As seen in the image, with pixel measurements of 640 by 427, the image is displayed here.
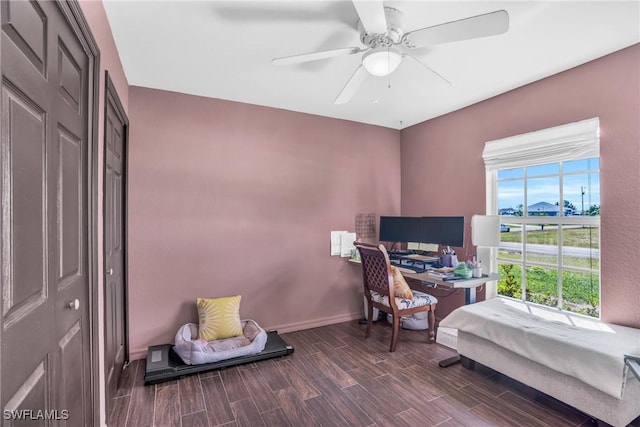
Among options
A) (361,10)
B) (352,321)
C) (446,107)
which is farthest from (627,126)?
(352,321)

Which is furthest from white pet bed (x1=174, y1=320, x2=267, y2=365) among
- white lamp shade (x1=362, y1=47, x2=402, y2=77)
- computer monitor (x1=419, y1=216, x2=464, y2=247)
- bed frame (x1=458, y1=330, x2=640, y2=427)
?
white lamp shade (x1=362, y1=47, x2=402, y2=77)

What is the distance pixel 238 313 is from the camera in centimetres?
312

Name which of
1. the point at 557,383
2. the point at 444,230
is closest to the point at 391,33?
the point at 444,230

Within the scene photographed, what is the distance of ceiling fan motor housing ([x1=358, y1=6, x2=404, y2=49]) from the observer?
179cm

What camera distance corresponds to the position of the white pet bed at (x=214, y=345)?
2574 millimetres

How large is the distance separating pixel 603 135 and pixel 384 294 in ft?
7.18

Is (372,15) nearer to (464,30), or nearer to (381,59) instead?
(381,59)

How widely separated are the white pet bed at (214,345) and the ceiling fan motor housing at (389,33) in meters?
2.48

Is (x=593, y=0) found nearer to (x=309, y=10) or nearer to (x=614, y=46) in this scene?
(x=614, y=46)

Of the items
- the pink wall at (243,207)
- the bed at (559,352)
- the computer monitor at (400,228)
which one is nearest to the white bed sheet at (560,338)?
the bed at (559,352)

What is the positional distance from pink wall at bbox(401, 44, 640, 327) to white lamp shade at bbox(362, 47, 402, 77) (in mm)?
1735

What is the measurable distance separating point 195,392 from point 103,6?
259cm

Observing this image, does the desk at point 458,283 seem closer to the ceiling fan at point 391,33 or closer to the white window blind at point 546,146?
the white window blind at point 546,146

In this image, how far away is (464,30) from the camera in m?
1.62
